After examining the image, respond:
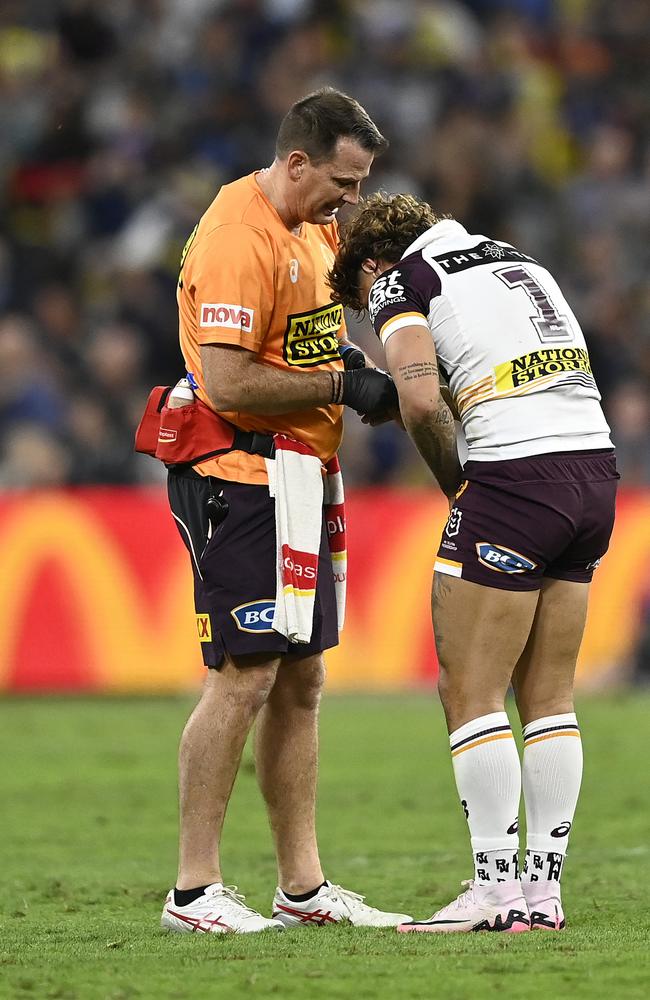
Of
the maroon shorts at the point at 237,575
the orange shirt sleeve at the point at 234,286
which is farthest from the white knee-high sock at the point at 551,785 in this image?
the orange shirt sleeve at the point at 234,286

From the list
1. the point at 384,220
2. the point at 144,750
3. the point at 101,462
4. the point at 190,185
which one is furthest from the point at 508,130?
the point at 384,220

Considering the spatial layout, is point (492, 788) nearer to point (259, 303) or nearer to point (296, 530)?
point (296, 530)

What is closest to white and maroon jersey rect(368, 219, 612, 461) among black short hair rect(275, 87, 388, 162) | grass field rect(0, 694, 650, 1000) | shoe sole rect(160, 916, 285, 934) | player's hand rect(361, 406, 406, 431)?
player's hand rect(361, 406, 406, 431)

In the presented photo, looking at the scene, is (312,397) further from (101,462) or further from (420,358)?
Answer: (101,462)

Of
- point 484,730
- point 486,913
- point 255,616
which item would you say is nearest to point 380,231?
point 255,616

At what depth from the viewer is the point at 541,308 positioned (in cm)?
505

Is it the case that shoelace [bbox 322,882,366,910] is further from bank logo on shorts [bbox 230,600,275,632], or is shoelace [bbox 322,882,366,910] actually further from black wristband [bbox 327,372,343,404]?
black wristband [bbox 327,372,343,404]

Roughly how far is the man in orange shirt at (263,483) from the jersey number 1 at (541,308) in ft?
1.66

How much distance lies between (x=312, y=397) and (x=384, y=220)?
0.61m

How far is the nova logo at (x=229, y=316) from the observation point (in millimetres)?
5148

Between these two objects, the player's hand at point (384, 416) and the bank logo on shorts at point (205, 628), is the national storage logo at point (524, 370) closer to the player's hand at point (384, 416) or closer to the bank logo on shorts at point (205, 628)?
the player's hand at point (384, 416)

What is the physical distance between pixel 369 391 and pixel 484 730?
3.70 ft

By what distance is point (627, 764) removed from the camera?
9250mm

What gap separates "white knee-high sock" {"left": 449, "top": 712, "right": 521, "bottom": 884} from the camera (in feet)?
16.2
